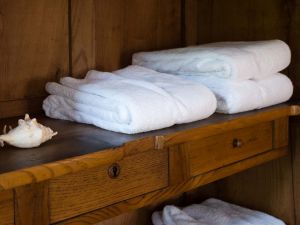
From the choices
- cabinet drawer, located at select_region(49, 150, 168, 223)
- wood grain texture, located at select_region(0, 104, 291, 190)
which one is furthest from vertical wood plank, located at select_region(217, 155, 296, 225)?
cabinet drawer, located at select_region(49, 150, 168, 223)

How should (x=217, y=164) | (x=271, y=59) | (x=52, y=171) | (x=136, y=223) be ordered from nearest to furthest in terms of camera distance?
(x=52, y=171) → (x=217, y=164) → (x=271, y=59) → (x=136, y=223)

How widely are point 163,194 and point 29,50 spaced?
44 centimetres

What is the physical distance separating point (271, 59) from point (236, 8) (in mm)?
269

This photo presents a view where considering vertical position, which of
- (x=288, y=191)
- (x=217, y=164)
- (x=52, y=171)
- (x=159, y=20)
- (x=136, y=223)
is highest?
(x=159, y=20)

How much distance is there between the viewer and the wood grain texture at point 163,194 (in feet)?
2.71

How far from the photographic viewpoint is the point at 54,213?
0.77 metres

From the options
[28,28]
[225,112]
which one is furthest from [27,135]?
[225,112]

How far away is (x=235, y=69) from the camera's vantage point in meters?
1.12

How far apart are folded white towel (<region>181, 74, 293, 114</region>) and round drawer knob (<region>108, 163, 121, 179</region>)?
1.17ft

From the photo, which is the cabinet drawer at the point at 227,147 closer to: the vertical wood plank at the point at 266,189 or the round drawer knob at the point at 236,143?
the round drawer knob at the point at 236,143

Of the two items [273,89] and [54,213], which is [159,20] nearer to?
[273,89]

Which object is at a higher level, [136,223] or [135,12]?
[135,12]

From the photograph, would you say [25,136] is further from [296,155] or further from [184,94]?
[296,155]

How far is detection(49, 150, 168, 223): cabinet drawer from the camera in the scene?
0.78 m
